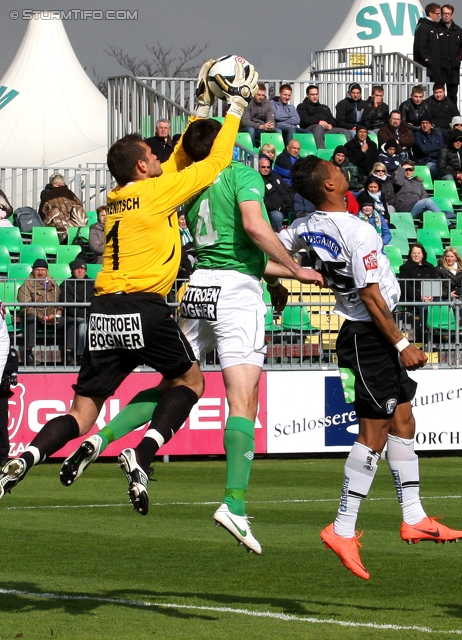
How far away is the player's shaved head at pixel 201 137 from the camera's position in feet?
23.9

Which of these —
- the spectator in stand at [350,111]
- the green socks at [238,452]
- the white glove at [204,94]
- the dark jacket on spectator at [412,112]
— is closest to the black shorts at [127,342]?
the green socks at [238,452]

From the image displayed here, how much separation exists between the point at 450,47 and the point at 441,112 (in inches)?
69.3

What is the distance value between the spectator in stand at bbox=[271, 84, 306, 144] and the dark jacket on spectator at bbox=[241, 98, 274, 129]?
1.15 feet

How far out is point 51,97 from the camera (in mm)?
30953

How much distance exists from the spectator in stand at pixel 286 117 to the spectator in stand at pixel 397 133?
1433mm

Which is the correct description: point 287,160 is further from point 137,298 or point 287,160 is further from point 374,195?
point 137,298

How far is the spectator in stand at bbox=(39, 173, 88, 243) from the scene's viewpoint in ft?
66.1

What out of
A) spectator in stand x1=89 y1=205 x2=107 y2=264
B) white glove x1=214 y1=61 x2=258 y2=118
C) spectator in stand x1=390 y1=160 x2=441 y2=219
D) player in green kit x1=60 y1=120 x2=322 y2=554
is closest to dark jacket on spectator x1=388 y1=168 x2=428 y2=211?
spectator in stand x1=390 y1=160 x2=441 y2=219

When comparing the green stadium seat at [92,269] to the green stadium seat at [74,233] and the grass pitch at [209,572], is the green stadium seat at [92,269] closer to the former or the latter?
the green stadium seat at [74,233]

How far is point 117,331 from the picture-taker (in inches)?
266

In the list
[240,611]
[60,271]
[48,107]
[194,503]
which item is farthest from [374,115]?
[240,611]

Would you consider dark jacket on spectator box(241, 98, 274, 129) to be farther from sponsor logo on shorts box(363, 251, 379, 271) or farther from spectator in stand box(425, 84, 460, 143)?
sponsor logo on shorts box(363, 251, 379, 271)

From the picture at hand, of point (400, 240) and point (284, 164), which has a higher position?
point (284, 164)

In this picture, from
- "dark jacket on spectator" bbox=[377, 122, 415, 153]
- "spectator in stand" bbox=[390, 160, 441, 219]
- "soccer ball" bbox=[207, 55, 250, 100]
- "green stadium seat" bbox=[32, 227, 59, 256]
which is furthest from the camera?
"dark jacket on spectator" bbox=[377, 122, 415, 153]
